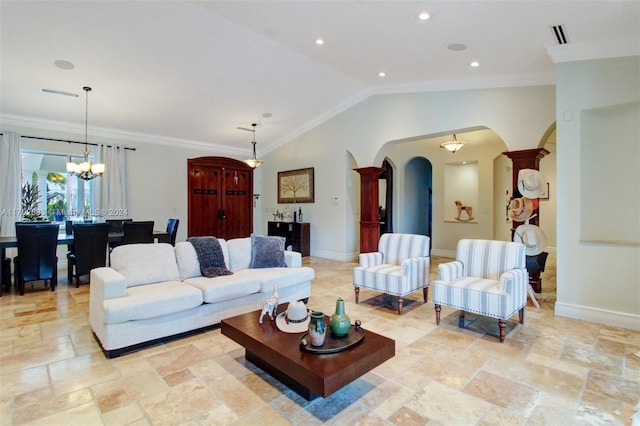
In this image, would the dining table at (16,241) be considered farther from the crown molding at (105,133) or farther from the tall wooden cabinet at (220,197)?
the tall wooden cabinet at (220,197)

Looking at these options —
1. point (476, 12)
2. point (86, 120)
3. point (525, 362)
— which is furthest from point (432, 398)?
point (86, 120)

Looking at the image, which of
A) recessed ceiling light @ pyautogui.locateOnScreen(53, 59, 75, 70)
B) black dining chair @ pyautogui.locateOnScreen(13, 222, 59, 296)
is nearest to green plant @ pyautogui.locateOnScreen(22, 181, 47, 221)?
black dining chair @ pyautogui.locateOnScreen(13, 222, 59, 296)

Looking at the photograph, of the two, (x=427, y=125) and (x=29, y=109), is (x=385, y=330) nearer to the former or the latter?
(x=427, y=125)

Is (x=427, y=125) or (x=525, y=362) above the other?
(x=427, y=125)

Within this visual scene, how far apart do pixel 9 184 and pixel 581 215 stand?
886cm

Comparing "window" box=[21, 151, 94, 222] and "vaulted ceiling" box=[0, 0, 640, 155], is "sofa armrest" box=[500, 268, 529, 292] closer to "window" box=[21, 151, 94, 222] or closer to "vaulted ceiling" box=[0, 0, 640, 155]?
"vaulted ceiling" box=[0, 0, 640, 155]

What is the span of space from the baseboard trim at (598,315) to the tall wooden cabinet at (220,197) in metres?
7.65

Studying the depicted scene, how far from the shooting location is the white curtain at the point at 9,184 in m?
5.93

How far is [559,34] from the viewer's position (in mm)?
3482

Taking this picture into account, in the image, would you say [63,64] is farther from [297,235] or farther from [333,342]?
[297,235]

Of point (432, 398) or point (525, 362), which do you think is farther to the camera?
point (525, 362)

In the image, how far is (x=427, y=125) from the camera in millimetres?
5801

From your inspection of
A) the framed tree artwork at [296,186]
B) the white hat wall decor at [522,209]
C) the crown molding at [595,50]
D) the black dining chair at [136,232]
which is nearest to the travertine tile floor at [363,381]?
the white hat wall decor at [522,209]

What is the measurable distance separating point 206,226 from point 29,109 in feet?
14.0
